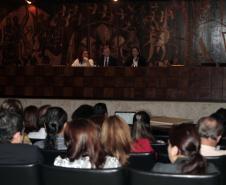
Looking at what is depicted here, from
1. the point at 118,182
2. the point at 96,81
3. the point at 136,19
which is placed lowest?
the point at 118,182

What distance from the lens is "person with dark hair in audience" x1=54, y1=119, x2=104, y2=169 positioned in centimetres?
248

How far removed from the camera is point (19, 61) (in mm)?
11641

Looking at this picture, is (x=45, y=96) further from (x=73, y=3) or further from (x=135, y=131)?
(x=135, y=131)

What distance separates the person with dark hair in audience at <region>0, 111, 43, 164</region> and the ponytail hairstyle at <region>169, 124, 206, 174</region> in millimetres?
838

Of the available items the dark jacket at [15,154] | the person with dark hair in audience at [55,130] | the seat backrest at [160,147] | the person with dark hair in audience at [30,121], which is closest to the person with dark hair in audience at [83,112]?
the person with dark hair in audience at [30,121]

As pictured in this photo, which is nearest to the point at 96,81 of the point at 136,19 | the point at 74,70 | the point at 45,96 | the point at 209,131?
the point at 74,70

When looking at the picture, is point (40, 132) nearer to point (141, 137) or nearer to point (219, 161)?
point (141, 137)

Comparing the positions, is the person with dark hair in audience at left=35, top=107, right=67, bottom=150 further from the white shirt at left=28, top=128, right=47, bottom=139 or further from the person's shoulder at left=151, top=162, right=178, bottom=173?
the person's shoulder at left=151, top=162, right=178, bottom=173

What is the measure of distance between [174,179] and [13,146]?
1.07 meters

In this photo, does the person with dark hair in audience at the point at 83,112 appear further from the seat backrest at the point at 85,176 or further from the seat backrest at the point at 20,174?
the seat backrest at the point at 85,176

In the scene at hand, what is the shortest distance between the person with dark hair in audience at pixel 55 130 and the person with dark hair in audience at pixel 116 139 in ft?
2.14

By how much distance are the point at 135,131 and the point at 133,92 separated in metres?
5.13

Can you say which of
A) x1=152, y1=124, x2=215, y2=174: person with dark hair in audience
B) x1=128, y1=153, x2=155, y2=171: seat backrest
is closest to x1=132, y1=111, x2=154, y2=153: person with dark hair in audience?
x1=128, y1=153, x2=155, y2=171: seat backrest

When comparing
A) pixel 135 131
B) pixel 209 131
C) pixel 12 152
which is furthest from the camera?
pixel 135 131
